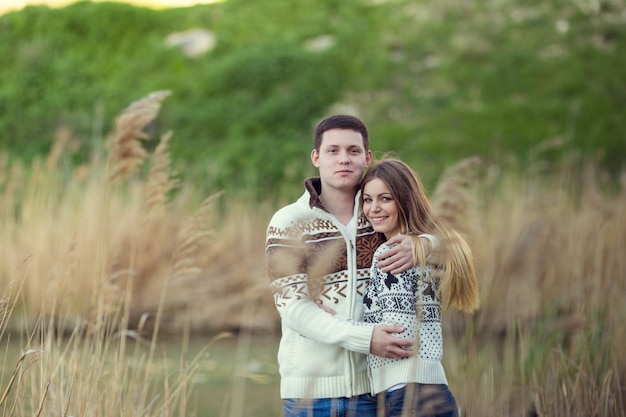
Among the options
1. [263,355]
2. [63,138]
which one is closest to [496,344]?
[263,355]

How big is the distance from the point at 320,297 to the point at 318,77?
11.8m

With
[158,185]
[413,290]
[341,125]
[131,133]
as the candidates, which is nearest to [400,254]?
[413,290]

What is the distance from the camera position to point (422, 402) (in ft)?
7.64

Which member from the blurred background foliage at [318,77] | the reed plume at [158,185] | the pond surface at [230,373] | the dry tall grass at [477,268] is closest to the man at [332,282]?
the reed plume at [158,185]

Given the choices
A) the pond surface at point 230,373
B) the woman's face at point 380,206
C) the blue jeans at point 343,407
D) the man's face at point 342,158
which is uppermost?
the man's face at point 342,158

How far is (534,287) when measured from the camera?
570 cm

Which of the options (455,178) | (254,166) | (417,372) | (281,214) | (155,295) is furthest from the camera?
(254,166)

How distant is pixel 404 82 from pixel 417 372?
12.0 meters

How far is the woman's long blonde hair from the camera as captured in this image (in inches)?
94.3

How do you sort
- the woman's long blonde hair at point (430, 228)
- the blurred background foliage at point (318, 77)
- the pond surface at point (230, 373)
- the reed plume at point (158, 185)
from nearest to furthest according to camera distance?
the woman's long blonde hair at point (430, 228)
the reed plume at point (158, 185)
the pond surface at point (230, 373)
the blurred background foliage at point (318, 77)

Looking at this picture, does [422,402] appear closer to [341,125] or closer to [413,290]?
[413,290]

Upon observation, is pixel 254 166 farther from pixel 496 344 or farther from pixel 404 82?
pixel 496 344

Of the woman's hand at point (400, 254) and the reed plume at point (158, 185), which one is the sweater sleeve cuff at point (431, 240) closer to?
the woman's hand at point (400, 254)

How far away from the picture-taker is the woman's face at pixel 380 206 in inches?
95.7
